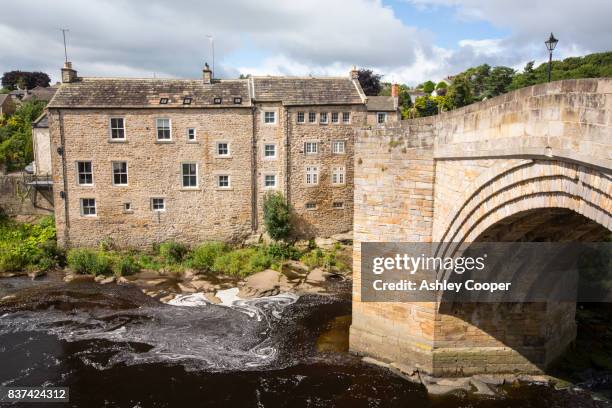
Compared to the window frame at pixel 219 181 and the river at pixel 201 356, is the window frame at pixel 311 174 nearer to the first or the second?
the window frame at pixel 219 181

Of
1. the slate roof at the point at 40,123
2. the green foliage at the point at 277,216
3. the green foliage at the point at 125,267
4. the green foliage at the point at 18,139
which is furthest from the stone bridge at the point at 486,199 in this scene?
the green foliage at the point at 18,139

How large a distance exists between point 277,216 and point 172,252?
5518mm

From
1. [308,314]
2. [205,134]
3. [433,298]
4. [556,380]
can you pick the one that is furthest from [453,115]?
[205,134]

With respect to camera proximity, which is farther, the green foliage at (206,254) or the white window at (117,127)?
the white window at (117,127)

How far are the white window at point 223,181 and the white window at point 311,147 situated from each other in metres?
4.28

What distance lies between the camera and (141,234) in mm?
23562

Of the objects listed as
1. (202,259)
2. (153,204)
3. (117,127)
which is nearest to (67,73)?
(117,127)

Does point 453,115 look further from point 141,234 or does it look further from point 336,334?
point 141,234

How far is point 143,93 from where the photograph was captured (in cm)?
2333

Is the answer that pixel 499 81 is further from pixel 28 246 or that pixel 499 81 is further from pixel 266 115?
pixel 28 246

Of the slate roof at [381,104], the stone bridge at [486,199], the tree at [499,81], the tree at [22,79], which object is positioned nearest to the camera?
the stone bridge at [486,199]

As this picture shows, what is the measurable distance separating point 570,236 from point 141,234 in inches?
771

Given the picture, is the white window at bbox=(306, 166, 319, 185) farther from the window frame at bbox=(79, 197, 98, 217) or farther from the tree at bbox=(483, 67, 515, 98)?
the tree at bbox=(483, 67, 515, 98)

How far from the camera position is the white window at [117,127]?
22.9 meters
